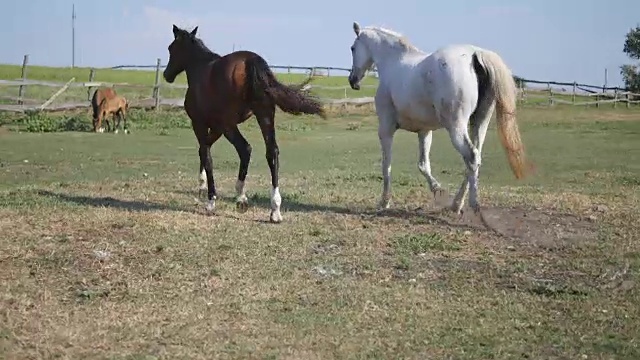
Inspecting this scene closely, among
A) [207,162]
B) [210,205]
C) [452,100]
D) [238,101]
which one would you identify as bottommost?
[210,205]

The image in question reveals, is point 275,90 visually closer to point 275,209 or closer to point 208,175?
point 275,209

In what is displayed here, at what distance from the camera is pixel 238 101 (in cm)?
798

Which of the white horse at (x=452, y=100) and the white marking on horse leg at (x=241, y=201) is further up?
the white horse at (x=452, y=100)

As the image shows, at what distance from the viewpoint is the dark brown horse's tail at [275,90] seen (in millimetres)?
7758

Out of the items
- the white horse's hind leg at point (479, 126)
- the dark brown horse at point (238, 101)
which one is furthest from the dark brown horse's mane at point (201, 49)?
the white horse's hind leg at point (479, 126)

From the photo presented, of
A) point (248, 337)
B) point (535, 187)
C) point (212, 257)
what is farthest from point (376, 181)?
point (248, 337)

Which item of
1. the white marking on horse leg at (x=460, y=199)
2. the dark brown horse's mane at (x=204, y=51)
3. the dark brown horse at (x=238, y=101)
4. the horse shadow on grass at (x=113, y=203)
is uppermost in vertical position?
the dark brown horse's mane at (x=204, y=51)

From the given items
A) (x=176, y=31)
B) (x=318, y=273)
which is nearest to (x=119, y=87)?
(x=176, y=31)

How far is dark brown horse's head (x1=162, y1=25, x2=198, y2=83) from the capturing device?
9.01 m

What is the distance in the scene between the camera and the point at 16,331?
447 centimetres

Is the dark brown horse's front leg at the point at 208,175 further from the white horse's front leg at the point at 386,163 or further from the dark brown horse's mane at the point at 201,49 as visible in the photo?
the white horse's front leg at the point at 386,163

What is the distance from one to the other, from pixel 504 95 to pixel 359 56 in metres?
2.49

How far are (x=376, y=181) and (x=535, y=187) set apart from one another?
2244 mm

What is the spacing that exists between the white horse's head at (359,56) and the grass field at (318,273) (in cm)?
149
